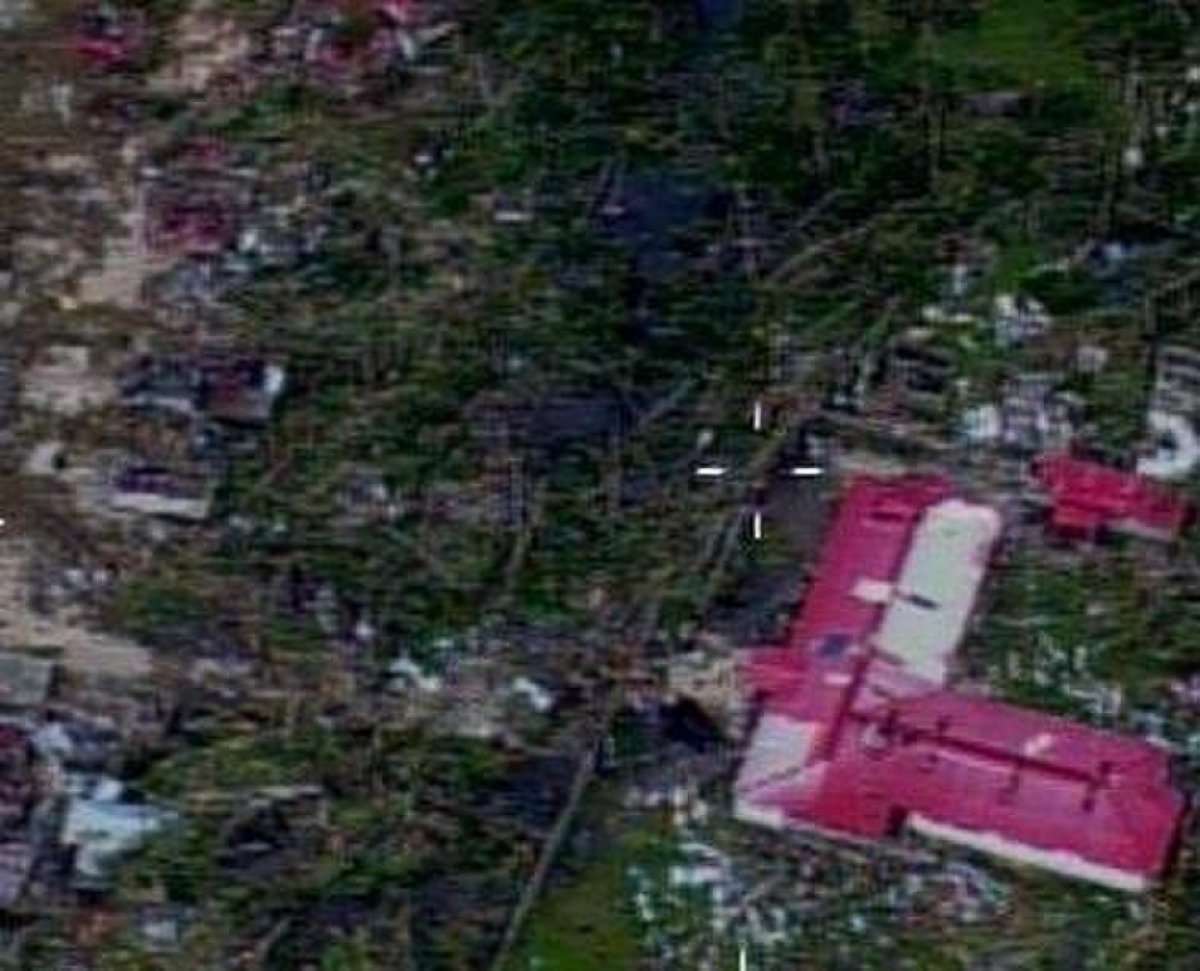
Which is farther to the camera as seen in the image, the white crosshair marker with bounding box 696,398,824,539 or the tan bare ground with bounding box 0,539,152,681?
the white crosshair marker with bounding box 696,398,824,539

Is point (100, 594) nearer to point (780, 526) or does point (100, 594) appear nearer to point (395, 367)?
point (395, 367)

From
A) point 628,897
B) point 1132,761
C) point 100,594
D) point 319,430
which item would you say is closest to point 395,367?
point 319,430

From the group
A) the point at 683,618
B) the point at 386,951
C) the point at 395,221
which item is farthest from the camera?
the point at 395,221

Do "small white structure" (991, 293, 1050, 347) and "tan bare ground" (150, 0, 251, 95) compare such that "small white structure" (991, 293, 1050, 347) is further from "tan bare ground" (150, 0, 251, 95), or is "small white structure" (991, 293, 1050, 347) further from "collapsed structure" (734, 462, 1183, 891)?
"tan bare ground" (150, 0, 251, 95)

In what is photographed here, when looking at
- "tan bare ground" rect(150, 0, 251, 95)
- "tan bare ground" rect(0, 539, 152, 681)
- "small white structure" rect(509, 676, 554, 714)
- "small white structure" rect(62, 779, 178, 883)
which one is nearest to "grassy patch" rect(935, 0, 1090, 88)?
"tan bare ground" rect(150, 0, 251, 95)

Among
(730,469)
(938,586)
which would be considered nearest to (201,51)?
(730,469)

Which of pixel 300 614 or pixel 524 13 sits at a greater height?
pixel 524 13

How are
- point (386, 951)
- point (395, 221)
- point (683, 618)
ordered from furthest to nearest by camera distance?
point (395, 221), point (683, 618), point (386, 951)
